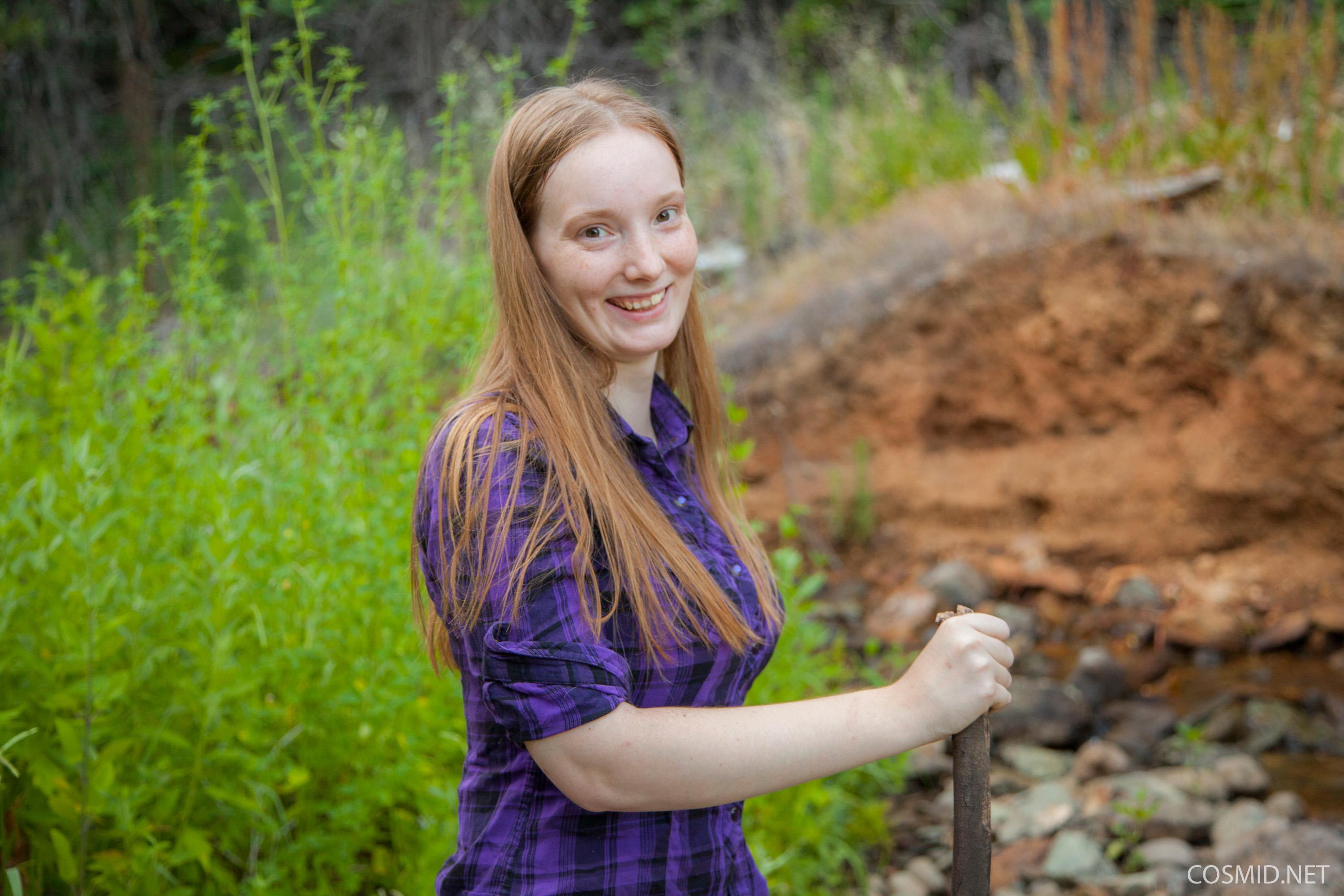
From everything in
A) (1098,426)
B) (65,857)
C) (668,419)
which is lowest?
(1098,426)

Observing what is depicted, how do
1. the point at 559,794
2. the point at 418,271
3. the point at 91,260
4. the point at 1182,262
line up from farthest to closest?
the point at 91,260 → the point at 1182,262 → the point at 418,271 → the point at 559,794

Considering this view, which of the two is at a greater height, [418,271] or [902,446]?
[418,271]

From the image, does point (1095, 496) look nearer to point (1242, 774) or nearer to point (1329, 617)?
point (1329, 617)

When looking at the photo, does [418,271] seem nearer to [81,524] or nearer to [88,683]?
[81,524]

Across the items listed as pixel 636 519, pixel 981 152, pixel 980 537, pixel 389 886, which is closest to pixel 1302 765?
pixel 980 537

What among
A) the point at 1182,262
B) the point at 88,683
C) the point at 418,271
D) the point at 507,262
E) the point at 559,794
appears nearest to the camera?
the point at 559,794

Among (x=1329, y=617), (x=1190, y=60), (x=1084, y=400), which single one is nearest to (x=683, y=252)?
(x=1329, y=617)

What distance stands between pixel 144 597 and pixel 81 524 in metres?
0.29

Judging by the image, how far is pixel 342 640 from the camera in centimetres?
229

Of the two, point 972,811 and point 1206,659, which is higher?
point 972,811

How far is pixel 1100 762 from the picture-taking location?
3678mm

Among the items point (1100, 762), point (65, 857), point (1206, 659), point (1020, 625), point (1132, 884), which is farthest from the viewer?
point (1020, 625)

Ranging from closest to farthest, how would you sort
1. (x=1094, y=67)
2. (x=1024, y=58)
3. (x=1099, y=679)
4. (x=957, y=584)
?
1. (x=1099, y=679)
2. (x=957, y=584)
3. (x=1094, y=67)
4. (x=1024, y=58)

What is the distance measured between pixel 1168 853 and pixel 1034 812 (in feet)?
1.49
